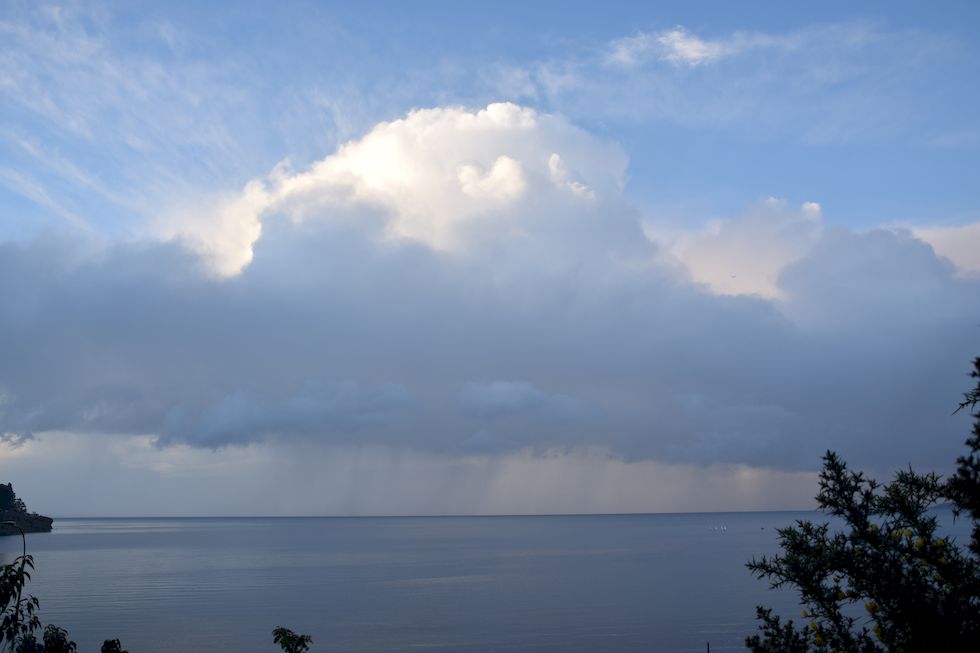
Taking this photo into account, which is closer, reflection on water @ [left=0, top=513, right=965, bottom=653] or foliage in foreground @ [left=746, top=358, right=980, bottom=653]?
foliage in foreground @ [left=746, top=358, right=980, bottom=653]

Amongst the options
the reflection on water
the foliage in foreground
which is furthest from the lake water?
the foliage in foreground

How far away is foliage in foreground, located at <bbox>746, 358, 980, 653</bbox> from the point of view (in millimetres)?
12766

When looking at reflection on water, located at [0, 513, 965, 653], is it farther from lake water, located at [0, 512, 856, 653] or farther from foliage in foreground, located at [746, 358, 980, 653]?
foliage in foreground, located at [746, 358, 980, 653]

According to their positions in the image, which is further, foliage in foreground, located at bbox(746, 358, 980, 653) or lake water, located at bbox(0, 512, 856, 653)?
lake water, located at bbox(0, 512, 856, 653)

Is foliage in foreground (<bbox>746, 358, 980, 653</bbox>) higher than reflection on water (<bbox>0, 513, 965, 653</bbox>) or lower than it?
higher

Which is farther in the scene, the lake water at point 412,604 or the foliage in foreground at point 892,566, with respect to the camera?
the lake water at point 412,604

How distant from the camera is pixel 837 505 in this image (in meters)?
16.0

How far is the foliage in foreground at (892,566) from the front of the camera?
12.8 metres

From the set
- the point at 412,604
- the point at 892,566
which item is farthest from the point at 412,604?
the point at 892,566

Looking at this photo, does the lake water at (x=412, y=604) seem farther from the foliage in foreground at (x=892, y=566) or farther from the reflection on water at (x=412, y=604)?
the foliage in foreground at (x=892, y=566)

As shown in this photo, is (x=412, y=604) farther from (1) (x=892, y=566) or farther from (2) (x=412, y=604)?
(1) (x=892, y=566)

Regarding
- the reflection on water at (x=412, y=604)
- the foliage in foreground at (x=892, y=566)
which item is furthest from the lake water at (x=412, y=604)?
the foliage in foreground at (x=892, y=566)

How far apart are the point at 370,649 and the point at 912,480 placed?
55.4 meters

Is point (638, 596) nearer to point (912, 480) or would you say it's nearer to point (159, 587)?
point (159, 587)
